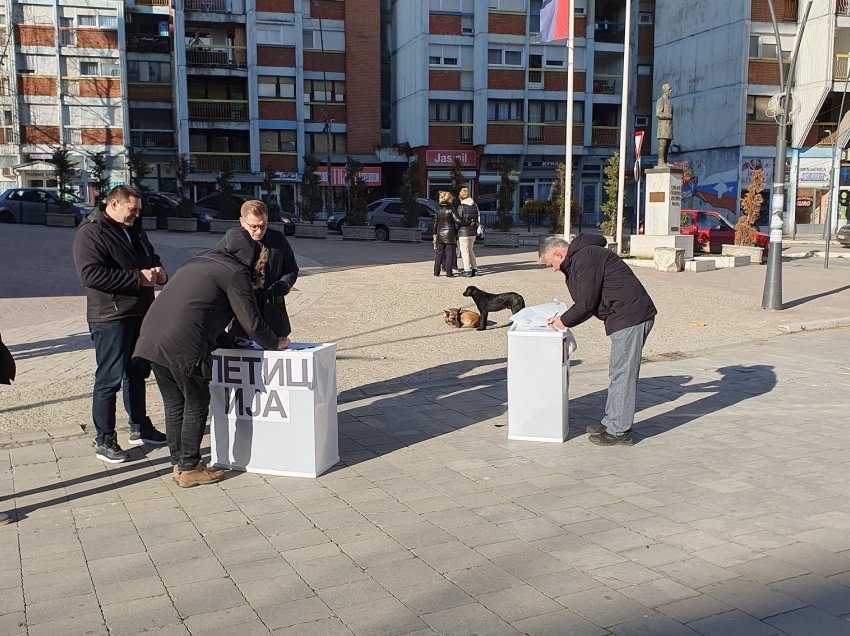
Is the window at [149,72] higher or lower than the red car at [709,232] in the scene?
higher

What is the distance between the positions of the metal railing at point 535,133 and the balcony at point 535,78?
2.20 m

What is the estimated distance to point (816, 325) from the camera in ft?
42.2

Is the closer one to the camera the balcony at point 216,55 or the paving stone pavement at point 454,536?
the paving stone pavement at point 454,536

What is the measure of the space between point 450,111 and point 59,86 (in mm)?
21981

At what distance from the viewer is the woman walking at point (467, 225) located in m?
17.1

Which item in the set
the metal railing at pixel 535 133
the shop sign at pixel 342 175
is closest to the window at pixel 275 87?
the shop sign at pixel 342 175

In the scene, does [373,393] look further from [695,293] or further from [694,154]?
[694,154]

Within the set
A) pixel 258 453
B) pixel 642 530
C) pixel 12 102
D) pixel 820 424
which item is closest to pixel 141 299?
pixel 258 453

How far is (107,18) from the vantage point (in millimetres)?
48094

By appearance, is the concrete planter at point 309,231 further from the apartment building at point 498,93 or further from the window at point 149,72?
the window at point 149,72

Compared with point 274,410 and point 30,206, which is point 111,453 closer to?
point 274,410

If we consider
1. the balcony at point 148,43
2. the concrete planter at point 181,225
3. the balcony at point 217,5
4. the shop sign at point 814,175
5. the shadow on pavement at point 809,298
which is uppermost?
the balcony at point 217,5

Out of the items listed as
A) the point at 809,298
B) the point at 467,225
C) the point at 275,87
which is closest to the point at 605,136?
the point at 275,87

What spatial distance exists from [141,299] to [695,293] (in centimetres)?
1295
